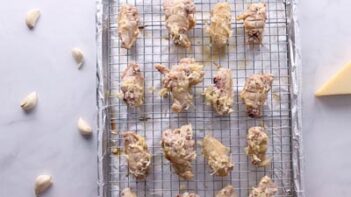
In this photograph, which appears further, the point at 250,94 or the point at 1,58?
the point at 1,58

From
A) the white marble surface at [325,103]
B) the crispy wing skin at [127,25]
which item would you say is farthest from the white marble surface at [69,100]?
the crispy wing skin at [127,25]

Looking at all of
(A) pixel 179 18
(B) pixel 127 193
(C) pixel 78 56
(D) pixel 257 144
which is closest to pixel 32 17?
(C) pixel 78 56

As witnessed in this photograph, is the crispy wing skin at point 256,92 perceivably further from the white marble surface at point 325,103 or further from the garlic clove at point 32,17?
the garlic clove at point 32,17

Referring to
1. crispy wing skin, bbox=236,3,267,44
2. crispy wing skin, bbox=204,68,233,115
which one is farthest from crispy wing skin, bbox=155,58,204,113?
crispy wing skin, bbox=236,3,267,44

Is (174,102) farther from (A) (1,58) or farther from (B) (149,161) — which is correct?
(A) (1,58)

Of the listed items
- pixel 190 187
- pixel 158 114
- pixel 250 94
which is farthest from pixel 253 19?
pixel 190 187
